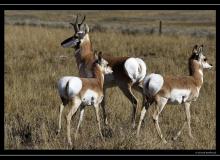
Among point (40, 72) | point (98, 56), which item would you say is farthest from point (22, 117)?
point (40, 72)

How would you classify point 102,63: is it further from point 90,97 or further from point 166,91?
point 166,91

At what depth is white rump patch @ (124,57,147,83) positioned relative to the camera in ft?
30.1

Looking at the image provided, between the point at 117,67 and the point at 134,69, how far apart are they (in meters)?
0.36

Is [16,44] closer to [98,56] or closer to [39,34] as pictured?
[39,34]

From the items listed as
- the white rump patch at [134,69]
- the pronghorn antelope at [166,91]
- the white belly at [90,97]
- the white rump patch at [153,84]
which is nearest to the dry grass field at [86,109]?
the pronghorn antelope at [166,91]

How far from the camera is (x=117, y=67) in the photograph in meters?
9.30

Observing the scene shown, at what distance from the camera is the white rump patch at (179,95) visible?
8016 millimetres

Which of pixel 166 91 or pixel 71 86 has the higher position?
pixel 71 86

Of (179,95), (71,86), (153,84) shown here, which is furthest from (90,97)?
(179,95)

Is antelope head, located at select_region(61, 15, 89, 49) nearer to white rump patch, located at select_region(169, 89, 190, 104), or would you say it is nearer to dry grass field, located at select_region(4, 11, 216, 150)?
dry grass field, located at select_region(4, 11, 216, 150)

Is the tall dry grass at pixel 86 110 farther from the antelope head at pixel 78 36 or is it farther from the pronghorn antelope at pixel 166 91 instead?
the antelope head at pixel 78 36

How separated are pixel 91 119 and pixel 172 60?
7.95 m

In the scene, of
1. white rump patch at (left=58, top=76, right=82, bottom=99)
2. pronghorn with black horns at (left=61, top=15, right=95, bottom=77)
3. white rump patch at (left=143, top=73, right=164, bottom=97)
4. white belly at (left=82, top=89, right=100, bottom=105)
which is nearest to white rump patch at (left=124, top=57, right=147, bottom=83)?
pronghorn with black horns at (left=61, top=15, right=95, bottom=77)

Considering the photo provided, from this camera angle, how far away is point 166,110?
9.90m
